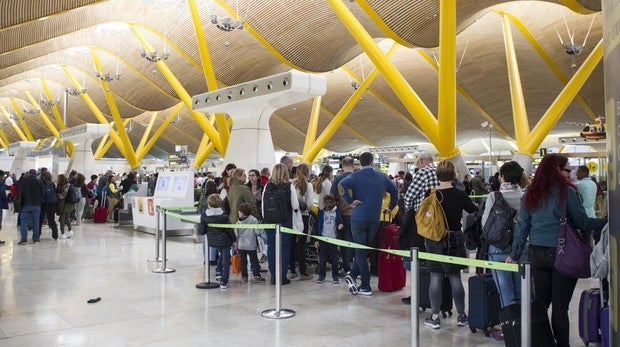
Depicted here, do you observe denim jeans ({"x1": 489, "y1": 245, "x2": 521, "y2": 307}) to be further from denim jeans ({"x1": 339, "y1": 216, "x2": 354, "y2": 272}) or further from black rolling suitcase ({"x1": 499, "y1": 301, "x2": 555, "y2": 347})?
denim jeans ({"x1": 339, "y1": 216, "x2": 354, "y2": 272})

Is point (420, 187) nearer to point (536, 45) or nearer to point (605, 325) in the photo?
point (605, 325)

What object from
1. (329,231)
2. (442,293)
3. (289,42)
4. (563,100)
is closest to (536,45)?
(563,100)

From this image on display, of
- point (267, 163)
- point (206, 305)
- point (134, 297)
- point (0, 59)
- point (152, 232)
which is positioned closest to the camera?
point (206, 305)

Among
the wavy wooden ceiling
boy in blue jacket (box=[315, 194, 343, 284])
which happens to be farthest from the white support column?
boy in blue jacket (box=[315, 194, 343, 284])

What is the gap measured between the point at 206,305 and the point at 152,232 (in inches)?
346

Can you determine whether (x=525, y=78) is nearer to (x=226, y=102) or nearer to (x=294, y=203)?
(x=226, y=102)

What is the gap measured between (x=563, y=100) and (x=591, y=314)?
17.8 metres

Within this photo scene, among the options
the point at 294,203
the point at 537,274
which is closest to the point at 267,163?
the point at 294,203

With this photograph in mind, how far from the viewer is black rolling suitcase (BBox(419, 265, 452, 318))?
5879 millimetres

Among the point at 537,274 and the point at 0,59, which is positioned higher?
the point at 0,59

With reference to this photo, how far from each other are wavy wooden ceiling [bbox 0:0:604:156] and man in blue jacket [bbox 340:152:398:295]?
1142cm

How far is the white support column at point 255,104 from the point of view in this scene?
12961 mm

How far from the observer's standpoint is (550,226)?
13.7ft

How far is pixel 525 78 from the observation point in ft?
117
